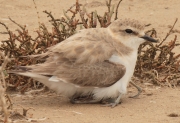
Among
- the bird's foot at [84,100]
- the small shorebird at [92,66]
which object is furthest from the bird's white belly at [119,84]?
the bird's foot at [84,100]

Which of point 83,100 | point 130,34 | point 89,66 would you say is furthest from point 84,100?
point 130,34

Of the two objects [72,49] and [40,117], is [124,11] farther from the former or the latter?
[40,117]

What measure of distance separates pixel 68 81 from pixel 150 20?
439 cm

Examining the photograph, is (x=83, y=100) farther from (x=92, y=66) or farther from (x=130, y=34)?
(x=130, y=34)

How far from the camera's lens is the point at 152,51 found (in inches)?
290

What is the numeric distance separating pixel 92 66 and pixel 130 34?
0.59 meters

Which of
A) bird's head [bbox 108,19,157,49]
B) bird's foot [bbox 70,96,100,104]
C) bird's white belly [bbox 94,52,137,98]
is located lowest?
bird's foot [bbox 70,96,100,104]

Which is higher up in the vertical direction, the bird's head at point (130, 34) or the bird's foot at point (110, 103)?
the bird's head at point (130, 34)

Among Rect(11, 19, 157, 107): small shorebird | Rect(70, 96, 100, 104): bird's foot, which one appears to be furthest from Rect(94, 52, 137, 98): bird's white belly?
Rect(70, 96, 100, 104): bird's foot

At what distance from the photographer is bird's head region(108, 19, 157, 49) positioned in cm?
650

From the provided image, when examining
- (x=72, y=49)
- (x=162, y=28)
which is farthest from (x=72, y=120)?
(x=162, y=28)

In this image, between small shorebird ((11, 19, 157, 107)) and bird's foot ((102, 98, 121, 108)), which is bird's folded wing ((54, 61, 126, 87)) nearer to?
small shorebird ((11, 19, 157, 107))

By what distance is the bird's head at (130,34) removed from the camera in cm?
650

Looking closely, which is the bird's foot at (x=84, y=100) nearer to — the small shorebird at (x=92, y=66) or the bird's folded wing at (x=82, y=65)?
the small shorebird at (x=92, y=66)
